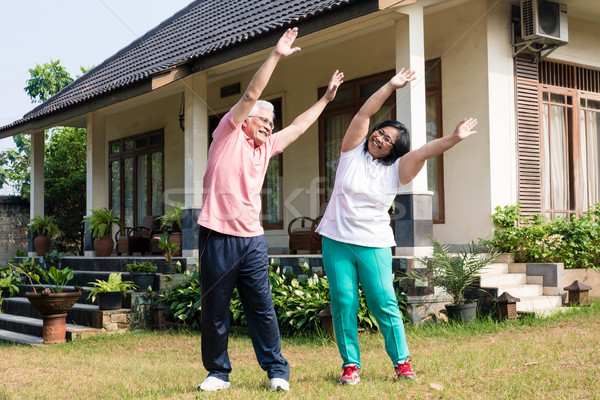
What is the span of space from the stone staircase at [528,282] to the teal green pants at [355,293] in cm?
312

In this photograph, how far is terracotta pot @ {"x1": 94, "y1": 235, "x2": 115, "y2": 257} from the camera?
34.9 feet

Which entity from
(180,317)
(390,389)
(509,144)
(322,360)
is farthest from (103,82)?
(390,389)

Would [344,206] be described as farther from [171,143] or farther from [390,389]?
[171,143]

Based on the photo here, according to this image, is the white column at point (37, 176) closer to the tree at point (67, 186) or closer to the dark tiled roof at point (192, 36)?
the dark tiled roof at point (192, 36)

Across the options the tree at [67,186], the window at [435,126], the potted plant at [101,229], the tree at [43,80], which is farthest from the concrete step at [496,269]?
the tree at [43,80]

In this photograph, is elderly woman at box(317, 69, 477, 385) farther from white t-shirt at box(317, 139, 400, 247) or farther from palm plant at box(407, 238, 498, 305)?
palm plant at box(407, 238, 498, 305)

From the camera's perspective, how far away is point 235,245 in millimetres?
3703

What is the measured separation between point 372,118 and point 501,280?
3188 mm

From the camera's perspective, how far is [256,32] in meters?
7.78

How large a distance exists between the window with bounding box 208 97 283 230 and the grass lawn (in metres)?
3.89

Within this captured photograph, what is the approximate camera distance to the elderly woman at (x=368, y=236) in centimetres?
383

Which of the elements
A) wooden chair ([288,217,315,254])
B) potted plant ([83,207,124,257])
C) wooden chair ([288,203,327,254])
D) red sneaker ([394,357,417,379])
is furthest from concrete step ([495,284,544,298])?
potted plant ([83,207,124,257])

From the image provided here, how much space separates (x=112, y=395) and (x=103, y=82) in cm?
947

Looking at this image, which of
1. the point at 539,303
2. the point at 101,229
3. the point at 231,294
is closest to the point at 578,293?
the point at 539,303
